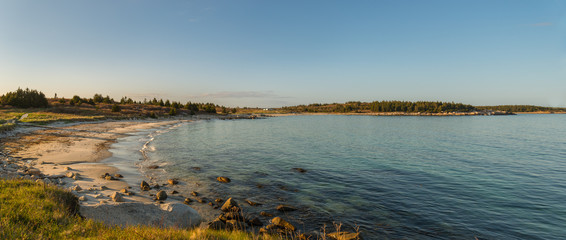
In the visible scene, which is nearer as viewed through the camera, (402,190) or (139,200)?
(139,200)

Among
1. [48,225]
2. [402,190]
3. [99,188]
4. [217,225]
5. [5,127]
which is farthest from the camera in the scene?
[5,127]

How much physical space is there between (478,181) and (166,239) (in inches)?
880

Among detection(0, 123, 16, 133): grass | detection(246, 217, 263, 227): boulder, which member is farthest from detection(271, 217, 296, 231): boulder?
detection(0, 123, 16, 133): grass

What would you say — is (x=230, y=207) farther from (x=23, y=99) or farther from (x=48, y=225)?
(x=23, y=99)

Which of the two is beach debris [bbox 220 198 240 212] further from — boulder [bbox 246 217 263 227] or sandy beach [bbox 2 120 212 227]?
boulder [bbox 246 217 263 227]

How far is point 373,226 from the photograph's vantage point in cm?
1145

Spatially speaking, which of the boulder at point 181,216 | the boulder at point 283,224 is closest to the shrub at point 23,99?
the boulder at point 181,216

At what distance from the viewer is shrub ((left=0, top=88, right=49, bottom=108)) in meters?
76.8

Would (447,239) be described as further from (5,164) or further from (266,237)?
(5,164)

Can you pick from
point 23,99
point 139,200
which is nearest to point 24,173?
point 139,200

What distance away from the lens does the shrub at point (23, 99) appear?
3024 inches

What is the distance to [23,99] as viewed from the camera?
7731 cm

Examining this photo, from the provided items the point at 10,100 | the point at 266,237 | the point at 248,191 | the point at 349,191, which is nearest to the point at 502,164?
the point at 349,191

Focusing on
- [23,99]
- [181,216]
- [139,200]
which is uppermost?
[23,99]
